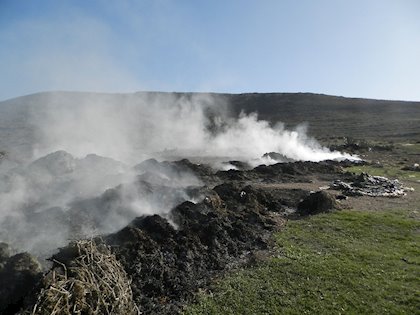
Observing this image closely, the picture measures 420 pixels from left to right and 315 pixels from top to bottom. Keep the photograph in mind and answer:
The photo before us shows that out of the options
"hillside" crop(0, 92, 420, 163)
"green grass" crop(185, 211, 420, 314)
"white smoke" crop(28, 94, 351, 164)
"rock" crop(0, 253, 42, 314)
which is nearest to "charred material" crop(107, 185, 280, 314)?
"green grass" crop(185, 211, 420, 314)

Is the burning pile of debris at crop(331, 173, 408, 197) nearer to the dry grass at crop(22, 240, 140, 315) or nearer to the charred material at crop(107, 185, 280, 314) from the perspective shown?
the charred material at crop(107, 185, 280, 314)

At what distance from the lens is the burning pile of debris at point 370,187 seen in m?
23.1

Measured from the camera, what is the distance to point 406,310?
952cm

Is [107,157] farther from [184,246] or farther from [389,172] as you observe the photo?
[389,172]

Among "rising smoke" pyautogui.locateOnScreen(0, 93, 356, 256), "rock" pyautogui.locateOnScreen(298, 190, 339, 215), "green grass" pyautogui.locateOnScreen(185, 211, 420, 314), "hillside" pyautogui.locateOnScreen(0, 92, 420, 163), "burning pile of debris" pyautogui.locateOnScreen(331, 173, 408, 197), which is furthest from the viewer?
"hillside" pyautogui.locateOnScreen(0, 92, 420, 163)

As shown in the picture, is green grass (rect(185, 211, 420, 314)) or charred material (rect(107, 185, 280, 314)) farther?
charred material (rect(107, 185, 280, 314))

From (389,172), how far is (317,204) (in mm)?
18005

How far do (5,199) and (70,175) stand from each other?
6205mm

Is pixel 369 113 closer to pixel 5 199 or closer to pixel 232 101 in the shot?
pixel 232 101

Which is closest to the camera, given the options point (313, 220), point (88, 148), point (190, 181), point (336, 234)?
point (336, 234)

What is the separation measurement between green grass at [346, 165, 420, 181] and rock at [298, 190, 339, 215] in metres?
14.3

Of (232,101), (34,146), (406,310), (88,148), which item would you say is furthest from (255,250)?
(232,101)

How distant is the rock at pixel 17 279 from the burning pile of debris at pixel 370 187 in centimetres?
1822

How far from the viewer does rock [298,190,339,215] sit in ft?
61.3
